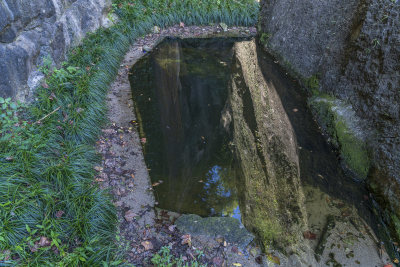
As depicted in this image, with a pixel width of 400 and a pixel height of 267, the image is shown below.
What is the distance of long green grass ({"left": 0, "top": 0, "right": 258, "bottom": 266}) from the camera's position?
8.89 feet

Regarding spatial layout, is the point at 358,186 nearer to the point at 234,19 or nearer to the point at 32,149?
the point at 32,149

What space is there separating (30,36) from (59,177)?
8.32 feet

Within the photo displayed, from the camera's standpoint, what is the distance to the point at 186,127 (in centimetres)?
500

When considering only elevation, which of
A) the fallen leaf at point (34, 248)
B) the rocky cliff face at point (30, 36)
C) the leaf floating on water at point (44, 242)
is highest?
the rocky cliff face at point (30, 36)

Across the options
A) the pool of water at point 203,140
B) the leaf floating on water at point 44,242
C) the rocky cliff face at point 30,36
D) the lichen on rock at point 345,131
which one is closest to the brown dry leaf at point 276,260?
the pool of water at point 203,140

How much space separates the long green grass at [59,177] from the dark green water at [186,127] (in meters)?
0.77

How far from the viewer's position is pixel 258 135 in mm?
4887

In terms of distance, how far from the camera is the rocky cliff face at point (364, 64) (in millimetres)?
3967

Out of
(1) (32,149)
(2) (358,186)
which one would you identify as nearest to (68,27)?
(1) (32,149)

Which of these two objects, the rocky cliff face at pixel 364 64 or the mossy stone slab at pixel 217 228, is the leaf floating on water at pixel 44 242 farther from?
the rocky cliff face at pixel 364 64

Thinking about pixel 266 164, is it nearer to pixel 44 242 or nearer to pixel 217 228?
pixel 217 228

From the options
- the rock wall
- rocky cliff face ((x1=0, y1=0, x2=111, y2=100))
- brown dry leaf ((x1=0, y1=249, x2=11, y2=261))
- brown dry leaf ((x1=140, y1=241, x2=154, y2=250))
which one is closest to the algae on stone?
the rock wall

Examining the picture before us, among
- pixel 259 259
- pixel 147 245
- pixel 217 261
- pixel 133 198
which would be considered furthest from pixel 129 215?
pixel 259 259

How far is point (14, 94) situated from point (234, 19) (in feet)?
22.3
